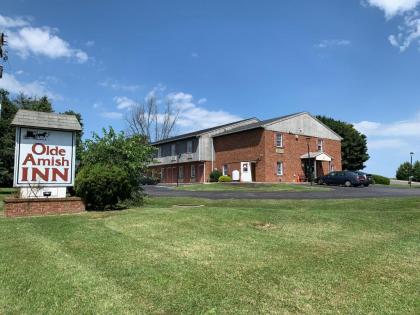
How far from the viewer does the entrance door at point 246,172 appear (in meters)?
41.8

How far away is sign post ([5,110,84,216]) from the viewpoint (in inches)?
504

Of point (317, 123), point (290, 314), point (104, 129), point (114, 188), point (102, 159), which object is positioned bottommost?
point (290, 314)

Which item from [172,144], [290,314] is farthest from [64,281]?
[172,144]

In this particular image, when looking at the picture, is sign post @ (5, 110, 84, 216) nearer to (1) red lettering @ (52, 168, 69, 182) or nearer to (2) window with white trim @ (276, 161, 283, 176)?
(1) red lettering @ (52, 168, 69, 182)

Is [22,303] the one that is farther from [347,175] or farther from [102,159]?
[347,175]

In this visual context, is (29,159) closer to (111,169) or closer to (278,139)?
(111,169)

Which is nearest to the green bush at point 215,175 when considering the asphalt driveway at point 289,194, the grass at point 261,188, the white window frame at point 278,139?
the white window frame at point 278,139

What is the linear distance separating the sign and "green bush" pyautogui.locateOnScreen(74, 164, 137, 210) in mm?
666

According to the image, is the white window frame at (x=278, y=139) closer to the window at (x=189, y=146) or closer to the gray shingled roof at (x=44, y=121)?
the window at (x=189, y=146)

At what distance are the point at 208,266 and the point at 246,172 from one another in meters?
36.2

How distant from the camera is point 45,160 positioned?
13430mm

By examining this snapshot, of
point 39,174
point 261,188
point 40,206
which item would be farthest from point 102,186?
point 261,188

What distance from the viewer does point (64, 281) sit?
211 inches

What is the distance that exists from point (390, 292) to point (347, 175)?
3348 centimetres
